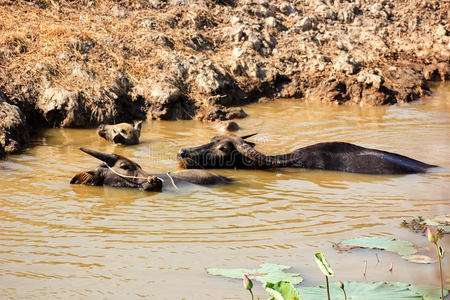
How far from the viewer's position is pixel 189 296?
3.34 meters

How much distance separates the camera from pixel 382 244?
4.11m

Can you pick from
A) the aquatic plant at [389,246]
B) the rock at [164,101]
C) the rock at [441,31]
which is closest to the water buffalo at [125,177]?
the aquatic plant at [389,246]

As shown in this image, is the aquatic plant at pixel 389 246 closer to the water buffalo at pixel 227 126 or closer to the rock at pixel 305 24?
the water buffalo at pixel 227 126

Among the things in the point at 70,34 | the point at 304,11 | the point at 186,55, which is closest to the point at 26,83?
the point at 70,34

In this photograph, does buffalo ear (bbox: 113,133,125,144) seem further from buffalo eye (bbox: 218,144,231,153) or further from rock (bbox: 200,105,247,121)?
rock (bbox: 200,105,247,121)

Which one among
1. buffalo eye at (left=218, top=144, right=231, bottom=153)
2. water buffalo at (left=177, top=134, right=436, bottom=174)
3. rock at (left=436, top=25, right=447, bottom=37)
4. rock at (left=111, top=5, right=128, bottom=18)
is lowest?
water buffalo at (left=177, top=134, right=436, bottom=174)

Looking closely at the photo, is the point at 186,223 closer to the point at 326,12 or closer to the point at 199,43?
the point at 199,43

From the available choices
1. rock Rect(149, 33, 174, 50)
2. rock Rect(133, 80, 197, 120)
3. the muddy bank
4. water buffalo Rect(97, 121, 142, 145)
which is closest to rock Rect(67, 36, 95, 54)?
the muddy bank

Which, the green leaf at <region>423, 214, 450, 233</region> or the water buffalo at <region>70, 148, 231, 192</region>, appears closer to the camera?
the green leaf at <region>423, 214, 450, 233</region>

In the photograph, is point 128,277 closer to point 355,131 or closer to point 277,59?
point 355,131

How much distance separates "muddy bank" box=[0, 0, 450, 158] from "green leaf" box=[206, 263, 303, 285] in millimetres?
6255

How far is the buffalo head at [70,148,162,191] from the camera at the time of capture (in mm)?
5957

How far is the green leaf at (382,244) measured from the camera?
401cm

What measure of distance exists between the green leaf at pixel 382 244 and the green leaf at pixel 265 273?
708mm
